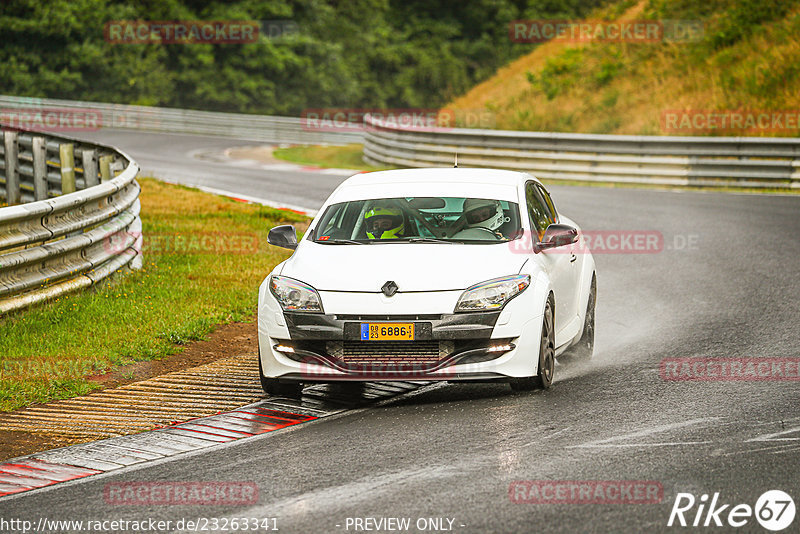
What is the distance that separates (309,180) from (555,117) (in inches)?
382

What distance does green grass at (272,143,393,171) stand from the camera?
30.7m

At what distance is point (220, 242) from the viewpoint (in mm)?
15273

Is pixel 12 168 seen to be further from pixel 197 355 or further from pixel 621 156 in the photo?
pixel 621 156

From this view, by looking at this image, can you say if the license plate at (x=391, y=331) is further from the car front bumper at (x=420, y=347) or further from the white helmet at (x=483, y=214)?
the white helmet at (x=483, y=214)

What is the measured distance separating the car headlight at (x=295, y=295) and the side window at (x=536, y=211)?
1.94 m

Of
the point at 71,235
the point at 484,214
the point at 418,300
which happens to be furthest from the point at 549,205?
the point at 71,235

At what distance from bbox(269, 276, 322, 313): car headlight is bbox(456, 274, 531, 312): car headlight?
3.18 ft

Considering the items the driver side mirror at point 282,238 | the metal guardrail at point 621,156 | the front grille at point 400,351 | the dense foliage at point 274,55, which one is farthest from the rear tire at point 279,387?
the dense foliage at point 274,55

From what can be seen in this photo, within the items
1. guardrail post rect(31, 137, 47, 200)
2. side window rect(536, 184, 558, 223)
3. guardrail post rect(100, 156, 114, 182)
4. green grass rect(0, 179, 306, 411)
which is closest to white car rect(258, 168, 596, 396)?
side window rect(536, 184, 558, 223)

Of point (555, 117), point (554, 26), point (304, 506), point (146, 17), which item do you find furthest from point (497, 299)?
point (554, 26)

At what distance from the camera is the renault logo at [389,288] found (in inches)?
293

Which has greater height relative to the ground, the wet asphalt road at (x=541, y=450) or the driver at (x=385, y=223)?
the driver at (x=385, y=223)

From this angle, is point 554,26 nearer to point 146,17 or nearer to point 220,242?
point 146,17

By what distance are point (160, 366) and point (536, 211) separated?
3.28 metres
